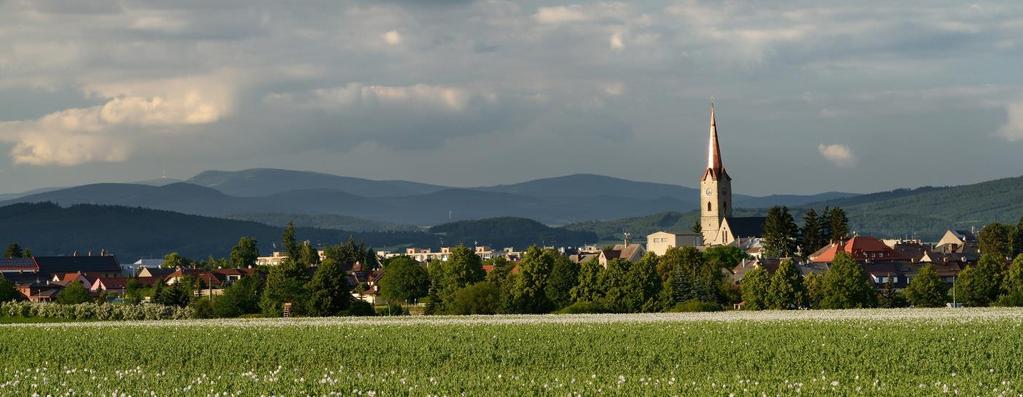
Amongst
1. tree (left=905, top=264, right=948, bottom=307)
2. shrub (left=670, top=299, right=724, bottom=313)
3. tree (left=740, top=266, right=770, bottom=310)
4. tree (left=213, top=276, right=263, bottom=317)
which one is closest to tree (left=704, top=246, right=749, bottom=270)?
tree (left=905, top=264, right=948, bottom=307)

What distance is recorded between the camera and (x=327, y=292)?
4087 inches

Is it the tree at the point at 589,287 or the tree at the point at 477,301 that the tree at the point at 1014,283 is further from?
the tree at the point at 477,301

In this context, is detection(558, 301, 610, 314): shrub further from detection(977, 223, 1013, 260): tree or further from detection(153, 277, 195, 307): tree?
detection(977, 223, 1013, 260): tree

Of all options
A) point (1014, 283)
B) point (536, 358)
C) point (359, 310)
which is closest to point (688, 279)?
point (1014, 283)

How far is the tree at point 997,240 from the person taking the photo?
561ft

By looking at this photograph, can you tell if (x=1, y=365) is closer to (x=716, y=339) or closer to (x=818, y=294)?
(x=716, y=339)

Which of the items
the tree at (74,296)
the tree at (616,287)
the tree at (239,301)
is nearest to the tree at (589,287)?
the tree at (616,287)

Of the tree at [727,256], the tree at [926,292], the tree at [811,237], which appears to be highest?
the tree at [811,237]

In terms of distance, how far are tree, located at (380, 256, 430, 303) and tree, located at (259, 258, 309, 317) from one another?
29.6m

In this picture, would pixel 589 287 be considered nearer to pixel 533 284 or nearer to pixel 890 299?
pixel 533 284

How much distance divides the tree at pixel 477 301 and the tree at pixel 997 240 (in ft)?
261

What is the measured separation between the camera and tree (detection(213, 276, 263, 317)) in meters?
108

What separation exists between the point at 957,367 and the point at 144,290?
14954cm

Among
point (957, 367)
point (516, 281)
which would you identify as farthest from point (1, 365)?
point (516, 281)
